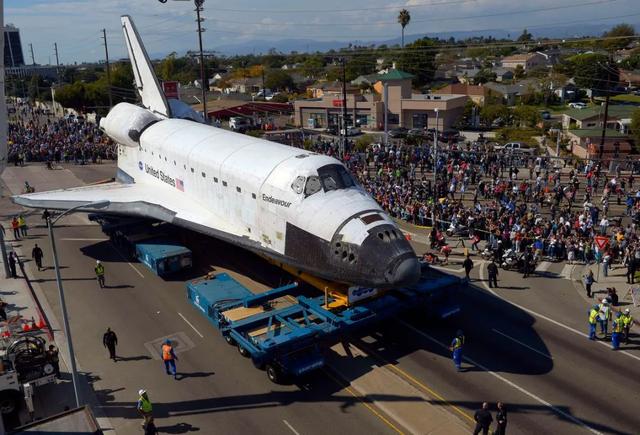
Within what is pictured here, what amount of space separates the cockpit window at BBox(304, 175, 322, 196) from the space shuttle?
33 millimetres

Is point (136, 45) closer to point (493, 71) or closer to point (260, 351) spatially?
point (260, 351)

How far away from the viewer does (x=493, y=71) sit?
437ft

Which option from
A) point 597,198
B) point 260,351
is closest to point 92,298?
point 260,351

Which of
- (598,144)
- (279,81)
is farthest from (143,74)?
(279,81)

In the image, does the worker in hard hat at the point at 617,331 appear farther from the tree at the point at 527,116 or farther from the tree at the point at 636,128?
the tree at the point at 527,116

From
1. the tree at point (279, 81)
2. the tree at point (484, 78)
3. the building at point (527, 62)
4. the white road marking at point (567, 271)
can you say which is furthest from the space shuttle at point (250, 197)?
the building at point (527, 62)

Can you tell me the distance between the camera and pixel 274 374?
15711mm

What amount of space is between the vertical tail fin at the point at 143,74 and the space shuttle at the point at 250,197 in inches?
6.8

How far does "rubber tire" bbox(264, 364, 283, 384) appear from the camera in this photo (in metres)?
15.6

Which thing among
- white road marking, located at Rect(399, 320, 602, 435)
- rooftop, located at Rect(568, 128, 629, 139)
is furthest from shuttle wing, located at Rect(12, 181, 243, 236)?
rooftop, located at Rect(568, 128, 629, 139)

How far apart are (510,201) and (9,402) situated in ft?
83.5

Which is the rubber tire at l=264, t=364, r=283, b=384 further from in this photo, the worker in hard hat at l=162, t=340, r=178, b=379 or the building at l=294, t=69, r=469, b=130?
the building at l=294, t=69, r=469, b=130

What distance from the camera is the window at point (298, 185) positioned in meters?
17.8

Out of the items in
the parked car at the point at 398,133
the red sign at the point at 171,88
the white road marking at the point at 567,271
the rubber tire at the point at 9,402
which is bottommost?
the white road marking at the point at 567,271
